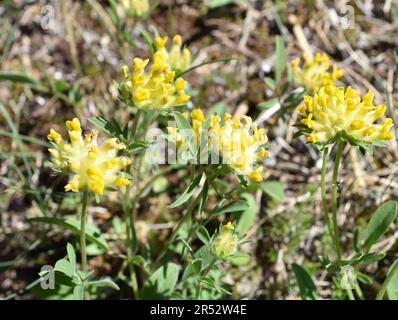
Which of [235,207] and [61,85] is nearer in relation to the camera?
[235,207]

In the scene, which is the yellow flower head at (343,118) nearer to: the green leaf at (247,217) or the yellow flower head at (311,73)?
the yellow flower head at (311,73)

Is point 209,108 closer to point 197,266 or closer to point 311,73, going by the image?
point 311,73

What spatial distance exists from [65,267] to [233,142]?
0.83m

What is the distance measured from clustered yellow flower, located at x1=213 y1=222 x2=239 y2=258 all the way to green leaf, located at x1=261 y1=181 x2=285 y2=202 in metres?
0.88

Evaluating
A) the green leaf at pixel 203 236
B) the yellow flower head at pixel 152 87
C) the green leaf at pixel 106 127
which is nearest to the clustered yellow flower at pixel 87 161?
the green leaf at pixel 106 127

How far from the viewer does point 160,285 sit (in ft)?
8.63

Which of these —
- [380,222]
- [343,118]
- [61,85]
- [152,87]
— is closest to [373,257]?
[380,222]

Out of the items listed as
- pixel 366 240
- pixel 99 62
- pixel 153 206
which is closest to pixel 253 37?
pixel 99 62

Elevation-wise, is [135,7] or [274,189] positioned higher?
[135,7]

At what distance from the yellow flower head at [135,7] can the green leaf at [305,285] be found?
63.8 inches

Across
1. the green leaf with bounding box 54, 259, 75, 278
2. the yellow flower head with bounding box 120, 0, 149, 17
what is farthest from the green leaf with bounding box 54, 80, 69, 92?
the green leaf with bounding box 54, 259, 75, 278

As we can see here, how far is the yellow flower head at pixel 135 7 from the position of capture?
3.02 meters

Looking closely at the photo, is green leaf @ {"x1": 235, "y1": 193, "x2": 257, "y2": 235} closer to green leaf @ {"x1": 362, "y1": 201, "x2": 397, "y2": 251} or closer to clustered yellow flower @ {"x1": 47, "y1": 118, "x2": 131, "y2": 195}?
green leaf @ {"x1": 362, "y1": 201, "x2": 397, "y2": 251}

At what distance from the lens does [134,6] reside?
9.96ft
